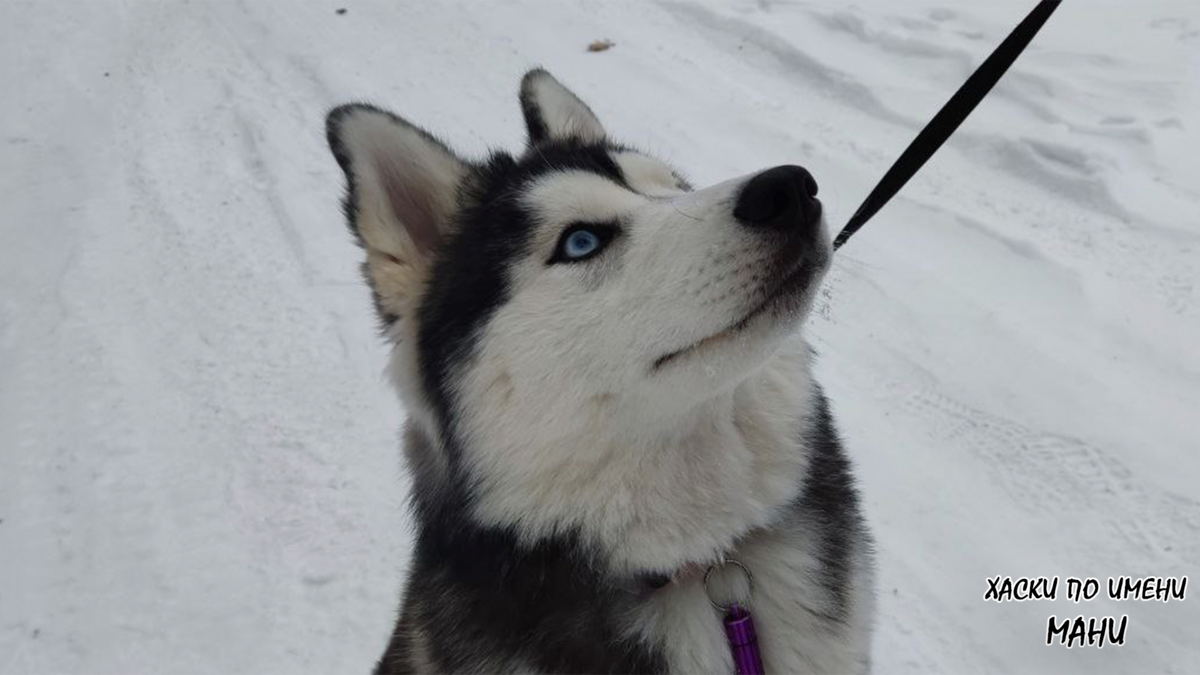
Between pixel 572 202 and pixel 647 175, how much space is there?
0.36 metres

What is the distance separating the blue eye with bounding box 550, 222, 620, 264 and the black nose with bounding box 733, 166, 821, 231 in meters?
0.36

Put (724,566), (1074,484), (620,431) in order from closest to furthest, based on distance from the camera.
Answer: (620,431)
(724,566)
(1074,484)

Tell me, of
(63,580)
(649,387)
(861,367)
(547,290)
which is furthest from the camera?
(861,367)

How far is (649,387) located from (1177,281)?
3.63m

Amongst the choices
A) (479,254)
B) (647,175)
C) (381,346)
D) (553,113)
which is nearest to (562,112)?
(553,113)

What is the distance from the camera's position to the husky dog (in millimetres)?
1803

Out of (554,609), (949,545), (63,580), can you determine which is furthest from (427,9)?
(554,609)

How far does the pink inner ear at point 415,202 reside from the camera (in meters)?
2.28

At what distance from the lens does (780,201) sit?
1744 mm

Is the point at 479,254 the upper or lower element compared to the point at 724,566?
upper

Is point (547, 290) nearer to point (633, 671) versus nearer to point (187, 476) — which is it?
point (633, 671)

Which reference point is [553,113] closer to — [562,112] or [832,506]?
[562,112]

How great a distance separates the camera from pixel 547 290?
78.7 inches

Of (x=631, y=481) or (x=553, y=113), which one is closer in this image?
(x=631, y=481)
